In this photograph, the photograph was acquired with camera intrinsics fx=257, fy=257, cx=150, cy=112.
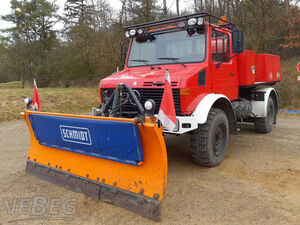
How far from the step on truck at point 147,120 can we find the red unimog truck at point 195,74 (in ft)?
0.05

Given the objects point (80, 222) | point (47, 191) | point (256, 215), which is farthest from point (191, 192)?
point (47, 191)

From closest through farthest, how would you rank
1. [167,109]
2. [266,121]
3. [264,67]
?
[167,109], [264,67], [266,121]

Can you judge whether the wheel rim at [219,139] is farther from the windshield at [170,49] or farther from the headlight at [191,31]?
the headlight at [191,31]

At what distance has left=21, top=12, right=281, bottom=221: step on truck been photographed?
2900 mm

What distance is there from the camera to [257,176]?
157 inches

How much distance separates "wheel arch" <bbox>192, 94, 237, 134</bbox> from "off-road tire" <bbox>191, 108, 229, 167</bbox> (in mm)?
237

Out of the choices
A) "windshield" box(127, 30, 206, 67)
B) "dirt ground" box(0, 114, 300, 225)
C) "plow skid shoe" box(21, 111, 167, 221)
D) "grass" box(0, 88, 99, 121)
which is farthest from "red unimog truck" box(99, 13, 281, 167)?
"grass" box(0, 88, 99, 121)

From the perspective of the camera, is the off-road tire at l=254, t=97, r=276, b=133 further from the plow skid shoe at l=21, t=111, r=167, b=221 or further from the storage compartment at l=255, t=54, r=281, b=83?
the plow skid shoe at l=21, t=111, r=167, b=221

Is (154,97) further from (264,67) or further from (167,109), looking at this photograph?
(264,67)

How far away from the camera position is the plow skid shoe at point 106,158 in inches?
111

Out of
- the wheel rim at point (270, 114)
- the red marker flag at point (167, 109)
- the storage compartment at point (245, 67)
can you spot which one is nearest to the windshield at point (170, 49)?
A: the storage compartment at point (245, 67)

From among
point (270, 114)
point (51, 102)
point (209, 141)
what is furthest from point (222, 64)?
point (51, 102)

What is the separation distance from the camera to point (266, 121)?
261 inches

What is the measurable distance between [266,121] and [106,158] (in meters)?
4.93
